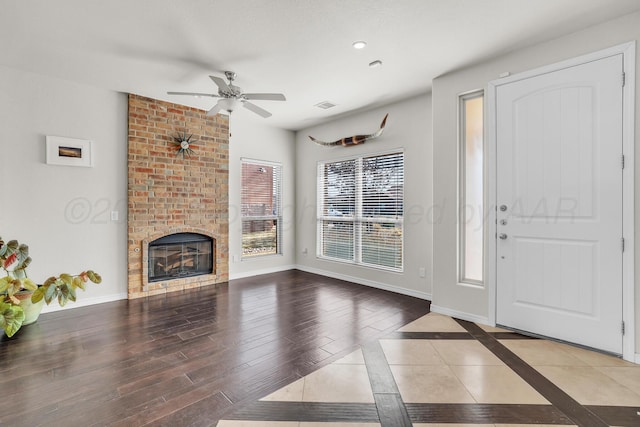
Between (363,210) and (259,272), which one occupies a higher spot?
(363,210)

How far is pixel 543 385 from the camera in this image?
2.11 m

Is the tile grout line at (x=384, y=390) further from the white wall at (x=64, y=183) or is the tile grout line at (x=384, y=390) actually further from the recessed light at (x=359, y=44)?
the white wall at (x=64, y=183)

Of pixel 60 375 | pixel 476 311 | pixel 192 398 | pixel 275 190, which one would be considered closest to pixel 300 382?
pixel 192 398

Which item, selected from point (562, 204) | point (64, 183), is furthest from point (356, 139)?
point (64, 183)

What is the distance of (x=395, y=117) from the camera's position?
A: 4.50 meters

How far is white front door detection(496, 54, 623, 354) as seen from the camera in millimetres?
2502

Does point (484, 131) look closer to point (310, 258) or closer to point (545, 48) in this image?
point (545, 48)

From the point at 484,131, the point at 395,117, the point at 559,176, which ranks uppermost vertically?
the point at 395,117

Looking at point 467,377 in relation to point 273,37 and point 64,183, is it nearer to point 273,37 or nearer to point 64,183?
point 273,37

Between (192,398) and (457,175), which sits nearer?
(192,398)

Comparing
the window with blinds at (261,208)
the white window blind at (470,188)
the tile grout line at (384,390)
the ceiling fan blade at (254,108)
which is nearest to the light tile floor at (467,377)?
the tile grout line at (384,390)

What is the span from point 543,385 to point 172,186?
15.4 feet

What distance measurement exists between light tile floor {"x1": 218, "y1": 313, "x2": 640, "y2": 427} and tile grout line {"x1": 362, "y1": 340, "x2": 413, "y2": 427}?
0.04m

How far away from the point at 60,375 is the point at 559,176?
14.2ft
